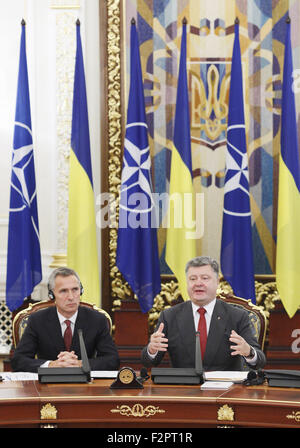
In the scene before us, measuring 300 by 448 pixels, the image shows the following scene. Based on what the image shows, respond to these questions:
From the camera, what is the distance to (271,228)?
5688mm

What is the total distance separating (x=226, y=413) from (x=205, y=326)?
1.02m

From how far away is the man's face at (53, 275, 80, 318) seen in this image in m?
3.78

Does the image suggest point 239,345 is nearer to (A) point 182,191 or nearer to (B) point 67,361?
(B) point 67,361

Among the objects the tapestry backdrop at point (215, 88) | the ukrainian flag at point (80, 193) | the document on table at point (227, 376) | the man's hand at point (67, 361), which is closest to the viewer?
the document on table at point (227, 376)

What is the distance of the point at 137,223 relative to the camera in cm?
520

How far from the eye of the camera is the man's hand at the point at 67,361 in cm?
347

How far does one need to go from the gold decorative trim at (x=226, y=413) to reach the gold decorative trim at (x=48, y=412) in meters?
0.66

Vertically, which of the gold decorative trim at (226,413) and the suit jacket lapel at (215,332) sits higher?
the suit jacket lapel at (215,332)

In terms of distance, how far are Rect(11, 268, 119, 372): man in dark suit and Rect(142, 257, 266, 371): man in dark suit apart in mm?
336

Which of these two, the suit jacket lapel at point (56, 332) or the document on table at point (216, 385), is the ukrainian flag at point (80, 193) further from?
the document on table at point (216, 385)

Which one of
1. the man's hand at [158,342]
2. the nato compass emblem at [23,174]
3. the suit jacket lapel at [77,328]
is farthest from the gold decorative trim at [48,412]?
the nato compass emblem at [23,174]
